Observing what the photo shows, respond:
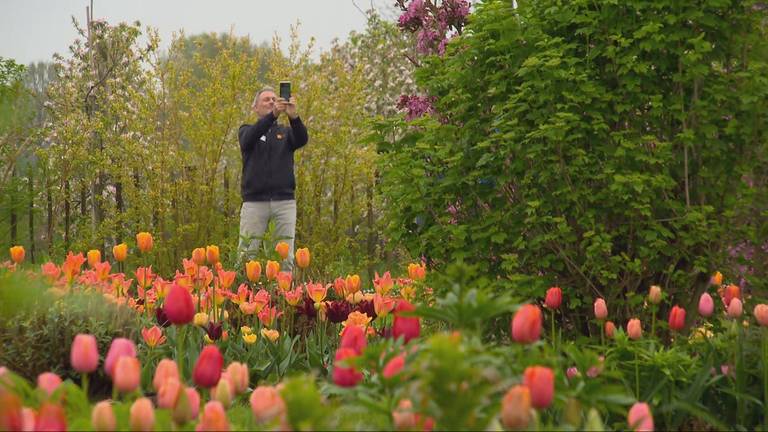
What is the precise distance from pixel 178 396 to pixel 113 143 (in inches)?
367

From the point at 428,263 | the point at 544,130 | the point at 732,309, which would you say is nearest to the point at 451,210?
the point at 428,263

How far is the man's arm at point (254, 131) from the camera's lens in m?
6.98

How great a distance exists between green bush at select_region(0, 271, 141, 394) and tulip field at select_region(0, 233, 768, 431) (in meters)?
0.02

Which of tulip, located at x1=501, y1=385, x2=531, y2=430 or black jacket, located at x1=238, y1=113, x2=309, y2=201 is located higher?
black jacket, located at x1=238, y1=113, x2=309, y2=201

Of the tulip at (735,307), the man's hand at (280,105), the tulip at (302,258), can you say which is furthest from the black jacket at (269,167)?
the tulip at (735,307)

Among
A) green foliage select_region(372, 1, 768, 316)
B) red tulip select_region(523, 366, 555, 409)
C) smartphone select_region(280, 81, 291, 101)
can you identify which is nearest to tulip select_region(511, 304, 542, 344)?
red tulip select_region(523, 366, 555, 409)

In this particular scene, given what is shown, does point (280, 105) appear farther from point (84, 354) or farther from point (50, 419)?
point (50, 419)

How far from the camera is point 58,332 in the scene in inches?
148

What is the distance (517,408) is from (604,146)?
9.37 feet

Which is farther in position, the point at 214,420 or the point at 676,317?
the point at 676,317

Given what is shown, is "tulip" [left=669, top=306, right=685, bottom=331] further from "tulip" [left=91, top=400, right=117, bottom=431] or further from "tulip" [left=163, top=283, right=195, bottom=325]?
"tulip" [left=91, top=400, right=117, bottom=431]

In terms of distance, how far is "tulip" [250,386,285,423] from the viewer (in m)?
1.55

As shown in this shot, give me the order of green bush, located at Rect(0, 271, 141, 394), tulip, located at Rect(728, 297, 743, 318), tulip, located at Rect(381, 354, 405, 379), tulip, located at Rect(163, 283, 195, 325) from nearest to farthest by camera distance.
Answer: tulip, located at Rect(381, 354, 405, 379)
tulip, located at Rect(163, 283, 195, 325)
tulip, located at Rect(728, 297, 743, 318)
green bush, located at Rect(0, 271, 141, 394)

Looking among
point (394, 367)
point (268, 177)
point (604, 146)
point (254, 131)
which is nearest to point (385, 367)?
point (394, 367)
